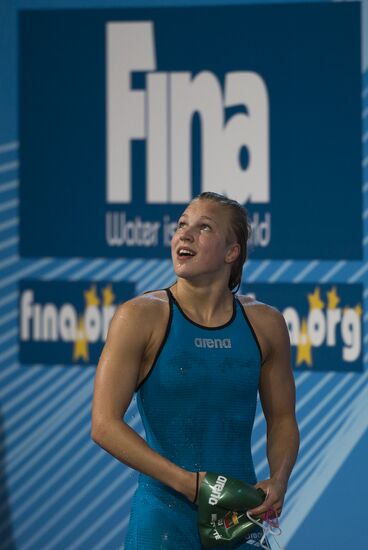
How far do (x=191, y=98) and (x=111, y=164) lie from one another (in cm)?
45

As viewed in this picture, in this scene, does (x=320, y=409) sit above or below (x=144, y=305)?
below

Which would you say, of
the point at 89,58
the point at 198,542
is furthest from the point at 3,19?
the point at 198,542

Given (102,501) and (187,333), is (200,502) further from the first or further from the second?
(102,501)

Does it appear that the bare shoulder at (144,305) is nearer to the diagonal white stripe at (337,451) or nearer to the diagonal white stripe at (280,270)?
the diagonal white stripe at (280,270)

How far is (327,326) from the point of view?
452 centimetres

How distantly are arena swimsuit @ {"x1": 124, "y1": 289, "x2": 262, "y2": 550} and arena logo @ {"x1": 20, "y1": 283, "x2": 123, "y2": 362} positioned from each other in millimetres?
2028

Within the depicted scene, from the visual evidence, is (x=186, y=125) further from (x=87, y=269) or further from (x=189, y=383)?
(x=189, y=383)

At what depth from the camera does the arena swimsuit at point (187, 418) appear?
8.43 feet

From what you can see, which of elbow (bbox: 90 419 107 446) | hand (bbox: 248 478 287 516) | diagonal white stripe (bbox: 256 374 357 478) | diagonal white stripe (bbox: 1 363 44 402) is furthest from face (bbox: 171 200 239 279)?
diagonal white stripe (bbox: 1 363 44 402)

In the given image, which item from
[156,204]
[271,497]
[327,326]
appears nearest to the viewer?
[271,497]

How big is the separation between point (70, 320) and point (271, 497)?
2.24 metres

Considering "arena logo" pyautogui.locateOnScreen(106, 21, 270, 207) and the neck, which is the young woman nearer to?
the neck

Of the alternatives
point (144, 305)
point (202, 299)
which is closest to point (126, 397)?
point (144, 305)

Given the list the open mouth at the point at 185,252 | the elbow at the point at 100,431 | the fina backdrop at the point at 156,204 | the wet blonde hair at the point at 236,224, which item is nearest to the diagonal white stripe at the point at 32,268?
the fina backdrop at the point at 156,204
